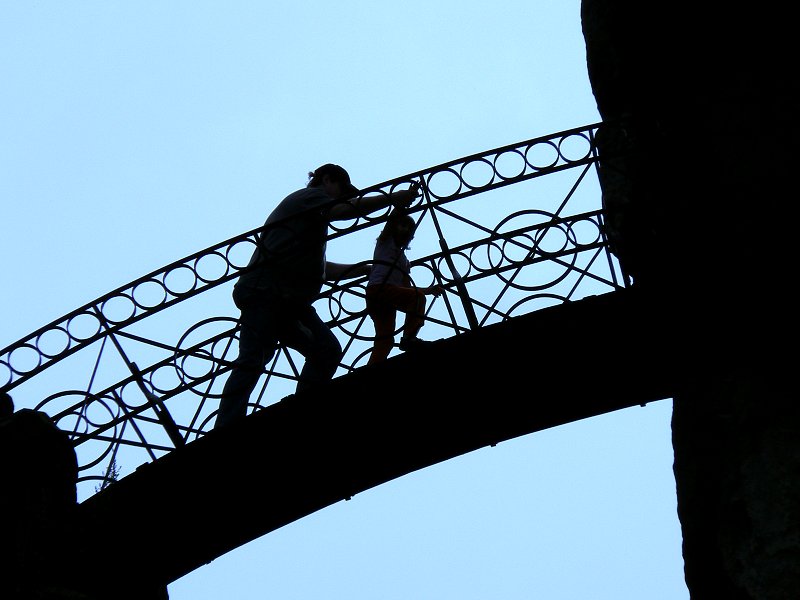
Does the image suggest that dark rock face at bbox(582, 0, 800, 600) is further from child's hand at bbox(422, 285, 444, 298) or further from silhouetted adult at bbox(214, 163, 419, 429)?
silhouetted adult at bbox(214, 163, 419, 429)

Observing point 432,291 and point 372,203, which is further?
point 432,291

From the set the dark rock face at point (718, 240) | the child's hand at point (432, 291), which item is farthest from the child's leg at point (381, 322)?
the dark rock face at point (718, 240)

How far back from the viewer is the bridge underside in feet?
23.3

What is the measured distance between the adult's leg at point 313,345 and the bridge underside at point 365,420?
0.66 m

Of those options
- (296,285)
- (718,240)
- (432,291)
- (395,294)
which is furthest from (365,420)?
(718,240)

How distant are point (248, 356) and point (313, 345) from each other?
39cm

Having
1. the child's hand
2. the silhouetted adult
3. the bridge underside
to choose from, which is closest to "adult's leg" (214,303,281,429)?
the silhouetted adult

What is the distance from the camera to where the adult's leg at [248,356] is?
7.47 m

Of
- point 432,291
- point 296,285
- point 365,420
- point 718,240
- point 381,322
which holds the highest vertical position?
point 296,285

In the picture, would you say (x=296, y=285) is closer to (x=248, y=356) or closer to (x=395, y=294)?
(x=248, y=356)

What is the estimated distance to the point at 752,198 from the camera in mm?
7215

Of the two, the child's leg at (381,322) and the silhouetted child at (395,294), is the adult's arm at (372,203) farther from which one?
the child's leg at (381,322)

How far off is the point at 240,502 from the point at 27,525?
109 centimetres

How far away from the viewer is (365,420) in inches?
283
